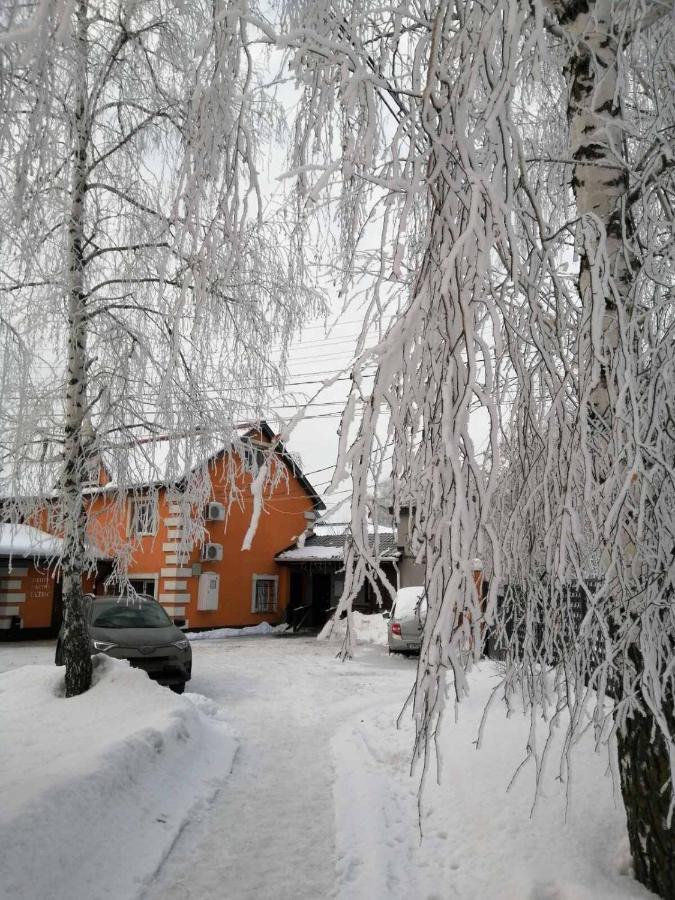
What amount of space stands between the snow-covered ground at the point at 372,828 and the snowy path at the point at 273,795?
2 cm

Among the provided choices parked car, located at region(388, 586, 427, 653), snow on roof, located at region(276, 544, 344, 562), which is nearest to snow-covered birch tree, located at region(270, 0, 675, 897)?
parked car, located at region(388, 586, 427, 653)

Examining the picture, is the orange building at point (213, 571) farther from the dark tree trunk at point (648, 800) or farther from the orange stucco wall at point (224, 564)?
the dark tree trunk at point (648, 800)

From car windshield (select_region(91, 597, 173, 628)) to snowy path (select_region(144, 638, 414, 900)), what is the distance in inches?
54.1

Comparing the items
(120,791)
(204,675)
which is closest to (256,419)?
(120,791)

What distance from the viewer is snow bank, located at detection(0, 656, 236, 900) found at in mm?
3744

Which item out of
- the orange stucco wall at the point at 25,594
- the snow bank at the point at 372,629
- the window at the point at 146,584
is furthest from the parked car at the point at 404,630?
the orange stucco wall at the point at 25,594

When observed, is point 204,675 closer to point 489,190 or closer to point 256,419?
point 256,419

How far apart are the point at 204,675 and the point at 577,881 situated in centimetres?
995

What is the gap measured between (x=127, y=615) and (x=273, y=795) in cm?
645

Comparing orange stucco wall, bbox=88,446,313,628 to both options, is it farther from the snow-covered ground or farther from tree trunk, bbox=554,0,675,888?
tree trunk, bbox=554,0,675,888

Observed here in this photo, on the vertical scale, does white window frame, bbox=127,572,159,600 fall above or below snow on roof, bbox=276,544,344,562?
below

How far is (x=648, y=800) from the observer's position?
10.6ft

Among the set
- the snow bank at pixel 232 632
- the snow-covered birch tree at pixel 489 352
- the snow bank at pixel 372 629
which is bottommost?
the snow bank at pixel 232 632

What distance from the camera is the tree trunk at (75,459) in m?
7.39
